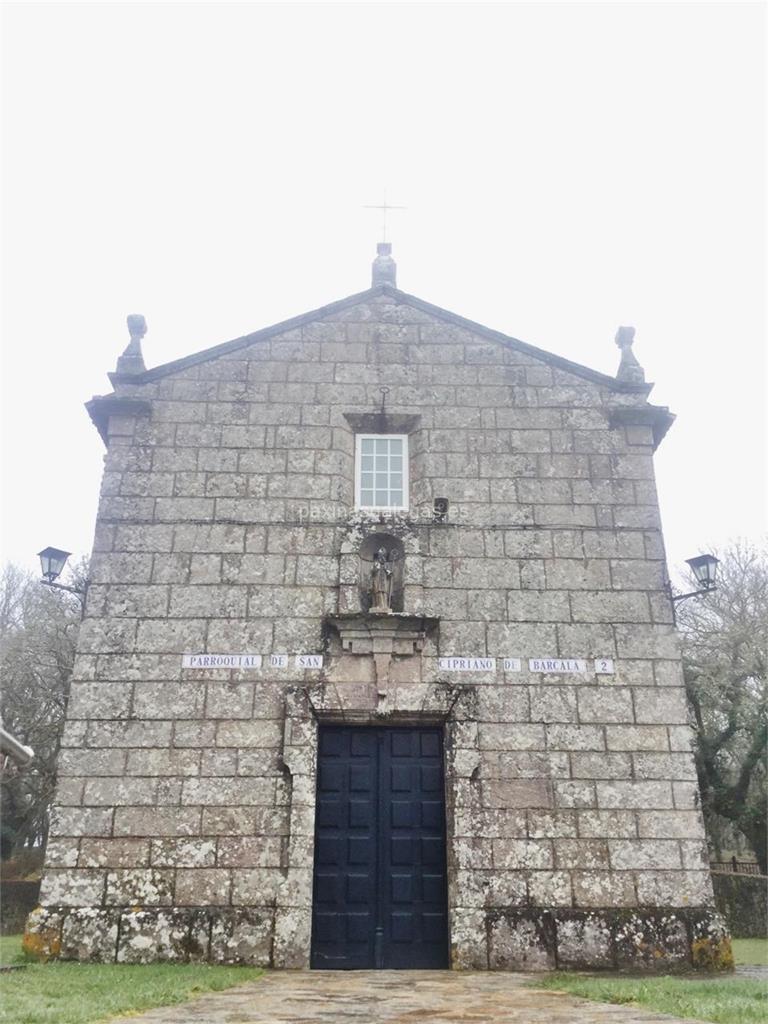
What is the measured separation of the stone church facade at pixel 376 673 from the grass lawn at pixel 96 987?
1.79ft

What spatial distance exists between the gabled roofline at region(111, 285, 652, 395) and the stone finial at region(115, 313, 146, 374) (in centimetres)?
15

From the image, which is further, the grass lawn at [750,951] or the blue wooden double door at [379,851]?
the grass lawn at [750,951]

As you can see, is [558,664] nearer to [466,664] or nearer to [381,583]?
[466,664]

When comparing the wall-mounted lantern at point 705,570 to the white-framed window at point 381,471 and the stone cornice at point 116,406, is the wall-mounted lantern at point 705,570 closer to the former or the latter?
the white-framed window at point 381,471

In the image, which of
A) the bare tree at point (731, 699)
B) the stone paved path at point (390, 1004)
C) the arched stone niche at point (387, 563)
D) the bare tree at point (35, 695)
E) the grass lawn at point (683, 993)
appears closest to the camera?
the stone paved path at point (390, 1004)

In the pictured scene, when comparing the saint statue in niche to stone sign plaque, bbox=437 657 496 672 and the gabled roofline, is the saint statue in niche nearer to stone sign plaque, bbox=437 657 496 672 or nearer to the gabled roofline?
stone sign plaque, bbox=437 657 496 672

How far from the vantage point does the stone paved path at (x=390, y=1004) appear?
506 cm

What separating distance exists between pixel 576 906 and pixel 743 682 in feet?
52.8

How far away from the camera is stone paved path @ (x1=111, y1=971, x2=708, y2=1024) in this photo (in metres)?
5.06

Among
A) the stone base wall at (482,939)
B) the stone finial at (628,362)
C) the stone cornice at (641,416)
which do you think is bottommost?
the stone base wall at (482,939)

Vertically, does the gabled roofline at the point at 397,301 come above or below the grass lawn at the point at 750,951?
above

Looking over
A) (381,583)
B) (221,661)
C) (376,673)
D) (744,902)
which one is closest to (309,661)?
(376,673)

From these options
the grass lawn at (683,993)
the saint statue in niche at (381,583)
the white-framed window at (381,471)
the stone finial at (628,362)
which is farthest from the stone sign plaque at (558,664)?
the stone finial at (628,362)

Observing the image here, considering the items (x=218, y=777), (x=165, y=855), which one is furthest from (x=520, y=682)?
(x=165, y=855)
